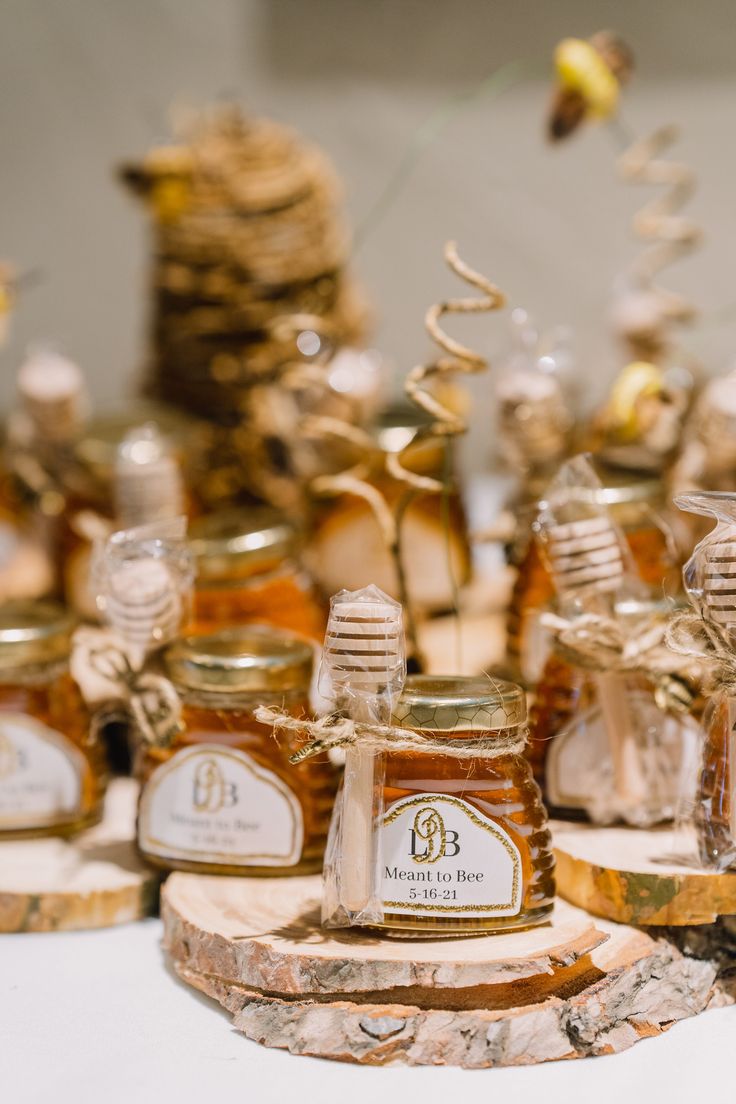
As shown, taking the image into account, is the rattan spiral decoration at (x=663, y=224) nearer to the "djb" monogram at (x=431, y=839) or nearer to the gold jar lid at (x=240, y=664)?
the gold jar lid at (x=240, y=664)

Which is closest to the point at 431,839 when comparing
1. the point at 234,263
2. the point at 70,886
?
the point at 70,886

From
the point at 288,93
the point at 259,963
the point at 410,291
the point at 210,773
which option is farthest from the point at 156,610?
the point at 288,93

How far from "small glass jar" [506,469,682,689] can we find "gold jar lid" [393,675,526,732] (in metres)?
0.25

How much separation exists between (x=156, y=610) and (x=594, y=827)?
0.38 m

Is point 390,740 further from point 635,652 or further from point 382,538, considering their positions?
point 382,538

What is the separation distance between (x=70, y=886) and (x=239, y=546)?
0.35 meters

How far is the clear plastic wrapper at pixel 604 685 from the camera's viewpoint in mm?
1009

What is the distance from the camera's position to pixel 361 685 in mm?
888

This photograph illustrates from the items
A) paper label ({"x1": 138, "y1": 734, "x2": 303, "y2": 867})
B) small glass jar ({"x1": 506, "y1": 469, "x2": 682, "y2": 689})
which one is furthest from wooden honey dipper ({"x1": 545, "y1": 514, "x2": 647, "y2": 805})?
paper label ({"x1": 138, "y1": 734, "x2": 303, "y2": 867})

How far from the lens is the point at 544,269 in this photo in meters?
2.21

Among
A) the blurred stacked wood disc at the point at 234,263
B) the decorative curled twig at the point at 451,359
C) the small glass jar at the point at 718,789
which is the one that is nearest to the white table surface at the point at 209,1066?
the small glass jar at the point at 718,789

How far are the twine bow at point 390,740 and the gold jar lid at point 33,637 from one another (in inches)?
11.2

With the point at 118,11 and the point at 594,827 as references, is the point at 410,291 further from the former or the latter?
the point at 594,827

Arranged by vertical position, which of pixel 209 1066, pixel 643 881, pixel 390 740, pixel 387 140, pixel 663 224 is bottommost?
pixel 209 1066
